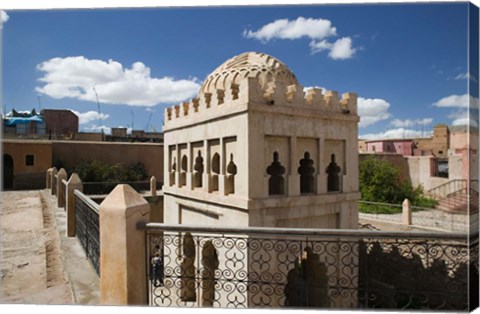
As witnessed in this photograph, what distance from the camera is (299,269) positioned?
646cm

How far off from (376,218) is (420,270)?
6.74 metres

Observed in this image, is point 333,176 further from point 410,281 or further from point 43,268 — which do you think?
point 43,268

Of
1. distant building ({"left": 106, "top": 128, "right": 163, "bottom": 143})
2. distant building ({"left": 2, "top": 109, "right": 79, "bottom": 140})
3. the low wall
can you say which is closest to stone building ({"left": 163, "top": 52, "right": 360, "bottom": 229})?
the low wall

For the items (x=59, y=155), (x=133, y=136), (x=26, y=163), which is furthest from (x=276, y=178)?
(x=133, y=136)

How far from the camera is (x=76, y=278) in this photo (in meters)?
3.90

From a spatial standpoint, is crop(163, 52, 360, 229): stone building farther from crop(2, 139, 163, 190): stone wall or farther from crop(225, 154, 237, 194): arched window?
crop(2, 139, 163, 190): stone wall

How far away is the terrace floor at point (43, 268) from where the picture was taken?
12.3 ft

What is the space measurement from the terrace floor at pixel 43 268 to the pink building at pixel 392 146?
2588 centimetres

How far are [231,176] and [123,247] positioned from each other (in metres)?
2.92

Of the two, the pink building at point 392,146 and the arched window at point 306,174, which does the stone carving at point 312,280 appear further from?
the pink building at point 392,146

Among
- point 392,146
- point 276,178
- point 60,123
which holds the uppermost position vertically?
point 60,123

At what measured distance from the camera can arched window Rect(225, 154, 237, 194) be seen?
18.7 ft

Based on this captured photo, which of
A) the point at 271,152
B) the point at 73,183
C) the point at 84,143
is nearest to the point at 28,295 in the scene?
the point at 73,183

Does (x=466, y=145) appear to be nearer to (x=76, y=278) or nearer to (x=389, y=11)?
(x=389, y=11)
